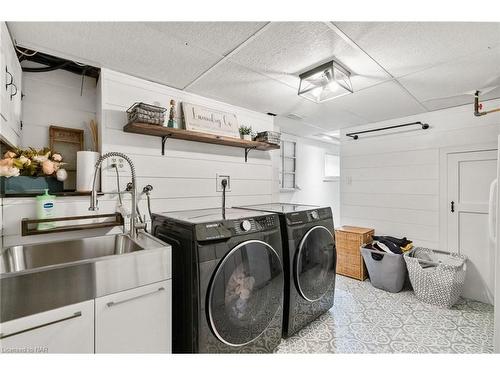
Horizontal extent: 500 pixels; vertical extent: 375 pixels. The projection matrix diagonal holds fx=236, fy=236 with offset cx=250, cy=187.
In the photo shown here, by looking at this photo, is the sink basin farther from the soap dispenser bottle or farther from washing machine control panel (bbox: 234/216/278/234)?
washing machine control panel (bbox: 234/216/278/234)

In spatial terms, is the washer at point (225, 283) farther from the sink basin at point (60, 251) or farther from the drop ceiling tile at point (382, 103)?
the drop ceiling tile at point (382, 103)

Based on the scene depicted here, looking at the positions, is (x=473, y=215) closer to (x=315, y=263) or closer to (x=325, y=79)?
(x=315, y=263)

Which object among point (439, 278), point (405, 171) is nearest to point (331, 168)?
point (405, 171)

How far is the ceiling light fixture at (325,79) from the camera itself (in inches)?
69.6

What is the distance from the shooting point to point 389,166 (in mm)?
3230

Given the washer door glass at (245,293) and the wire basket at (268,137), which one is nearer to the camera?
the washer door glass at (245,293)

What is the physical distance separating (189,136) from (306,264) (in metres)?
1.51

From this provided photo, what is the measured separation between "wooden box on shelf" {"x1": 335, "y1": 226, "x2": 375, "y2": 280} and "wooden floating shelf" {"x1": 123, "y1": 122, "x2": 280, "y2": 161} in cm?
160

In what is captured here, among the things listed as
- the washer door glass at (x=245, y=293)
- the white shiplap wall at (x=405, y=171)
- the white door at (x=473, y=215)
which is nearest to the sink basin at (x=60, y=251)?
the washer door glass at (x=245, y=293)

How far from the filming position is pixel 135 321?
3.99ft

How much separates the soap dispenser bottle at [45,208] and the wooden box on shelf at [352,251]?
312cm
